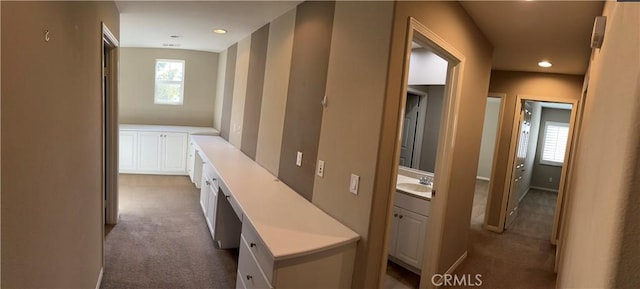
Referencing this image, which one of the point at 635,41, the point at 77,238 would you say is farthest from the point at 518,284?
the point at 77,238

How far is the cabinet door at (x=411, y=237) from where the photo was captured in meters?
2.93

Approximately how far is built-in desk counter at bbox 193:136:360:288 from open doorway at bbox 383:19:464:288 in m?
0.34

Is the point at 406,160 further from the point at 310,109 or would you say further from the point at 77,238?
the point at 77,238

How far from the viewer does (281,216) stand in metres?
2.08

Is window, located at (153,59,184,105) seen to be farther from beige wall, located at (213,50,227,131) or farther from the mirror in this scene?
the mirror

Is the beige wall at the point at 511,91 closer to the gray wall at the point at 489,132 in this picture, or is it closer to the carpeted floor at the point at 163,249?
the carpeted floor at the point at 163,249

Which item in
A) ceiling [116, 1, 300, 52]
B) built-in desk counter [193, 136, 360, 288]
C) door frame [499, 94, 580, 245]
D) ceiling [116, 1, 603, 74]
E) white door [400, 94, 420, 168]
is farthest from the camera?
door frame [499, 94, 580, 245]

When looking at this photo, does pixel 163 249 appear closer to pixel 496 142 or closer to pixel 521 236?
pixel 496 142

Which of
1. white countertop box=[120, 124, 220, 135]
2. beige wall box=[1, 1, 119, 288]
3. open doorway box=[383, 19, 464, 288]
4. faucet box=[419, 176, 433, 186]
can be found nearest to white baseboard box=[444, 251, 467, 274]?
open doorway box=[383, 19, 464, 288]

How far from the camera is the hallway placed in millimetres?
3279

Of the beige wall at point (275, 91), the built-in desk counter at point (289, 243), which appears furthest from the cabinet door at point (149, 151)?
the built-in desk counter at point (289, 243)

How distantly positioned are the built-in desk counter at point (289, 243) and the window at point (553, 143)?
849 centimetres

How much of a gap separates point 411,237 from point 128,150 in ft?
17.0

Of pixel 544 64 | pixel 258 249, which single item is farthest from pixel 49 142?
pixel 544 64
